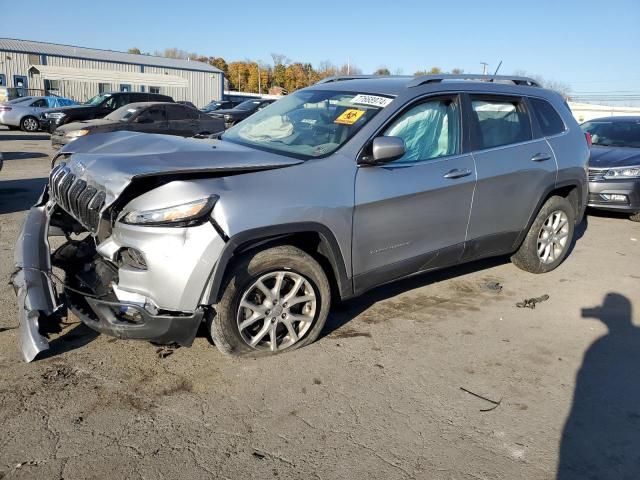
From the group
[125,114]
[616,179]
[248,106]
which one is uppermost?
[248,106]

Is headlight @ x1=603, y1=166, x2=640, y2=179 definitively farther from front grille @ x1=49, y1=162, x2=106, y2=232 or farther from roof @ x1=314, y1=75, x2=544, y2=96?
front grille @ x1=49, y1=162, x2=106, y2=232

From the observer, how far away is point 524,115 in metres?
5.06

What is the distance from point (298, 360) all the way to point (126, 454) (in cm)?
129

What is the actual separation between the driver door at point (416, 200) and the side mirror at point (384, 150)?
6 cm

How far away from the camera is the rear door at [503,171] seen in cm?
447

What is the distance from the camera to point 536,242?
17.6 ft

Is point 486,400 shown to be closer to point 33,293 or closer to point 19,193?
point 33,293

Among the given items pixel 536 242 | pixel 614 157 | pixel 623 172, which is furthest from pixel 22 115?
pixel 536 242

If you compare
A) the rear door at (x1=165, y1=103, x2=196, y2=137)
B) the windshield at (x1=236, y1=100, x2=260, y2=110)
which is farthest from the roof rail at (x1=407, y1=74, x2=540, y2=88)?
the windshield at (x1=236, y1=100, x2=260, y2=110)

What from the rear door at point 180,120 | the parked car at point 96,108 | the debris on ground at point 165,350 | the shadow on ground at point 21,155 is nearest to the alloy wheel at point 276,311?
the debris on ground at point 165,350

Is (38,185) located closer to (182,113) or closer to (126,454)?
(182,113)

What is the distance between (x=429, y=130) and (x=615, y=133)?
7.17 meters

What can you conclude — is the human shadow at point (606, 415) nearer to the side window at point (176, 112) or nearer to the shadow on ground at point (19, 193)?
the shadow on ground at point (19, 193)

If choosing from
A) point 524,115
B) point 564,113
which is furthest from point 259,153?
point 564,113
